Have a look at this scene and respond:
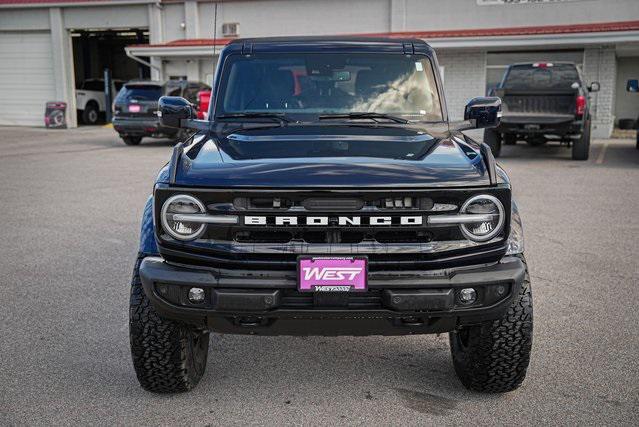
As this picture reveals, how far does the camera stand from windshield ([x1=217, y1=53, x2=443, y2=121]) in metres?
4.51

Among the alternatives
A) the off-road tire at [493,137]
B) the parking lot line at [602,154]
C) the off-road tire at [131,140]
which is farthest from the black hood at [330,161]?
the off-road tire at [131,140]

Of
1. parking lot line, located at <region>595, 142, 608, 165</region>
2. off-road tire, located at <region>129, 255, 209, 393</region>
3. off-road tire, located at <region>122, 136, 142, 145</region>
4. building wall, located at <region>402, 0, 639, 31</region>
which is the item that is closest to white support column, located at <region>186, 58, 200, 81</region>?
off-road tire, located at <region>122, 136, 142, 145</region>

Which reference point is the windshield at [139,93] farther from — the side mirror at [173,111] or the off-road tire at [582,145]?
the side mirror at [173,111]

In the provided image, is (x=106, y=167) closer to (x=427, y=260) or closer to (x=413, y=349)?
(x=413, y=349)

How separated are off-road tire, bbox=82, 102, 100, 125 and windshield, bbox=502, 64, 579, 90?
21325mm

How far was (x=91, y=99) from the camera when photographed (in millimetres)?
31891

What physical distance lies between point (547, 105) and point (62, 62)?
22.5 meters

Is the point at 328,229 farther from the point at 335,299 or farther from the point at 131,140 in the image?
the point at 131,140

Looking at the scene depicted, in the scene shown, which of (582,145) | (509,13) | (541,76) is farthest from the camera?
(509,13)

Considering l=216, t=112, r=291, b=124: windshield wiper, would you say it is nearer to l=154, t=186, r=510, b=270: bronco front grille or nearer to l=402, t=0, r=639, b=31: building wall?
l=154, t=186, r=510, b=270: bronco front grille

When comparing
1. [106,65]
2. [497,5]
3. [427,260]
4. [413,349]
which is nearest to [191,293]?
[427,260]

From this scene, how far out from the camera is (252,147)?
11.8ft

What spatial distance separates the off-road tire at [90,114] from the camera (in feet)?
103

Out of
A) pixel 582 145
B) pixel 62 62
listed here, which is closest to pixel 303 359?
pixel 582 145
